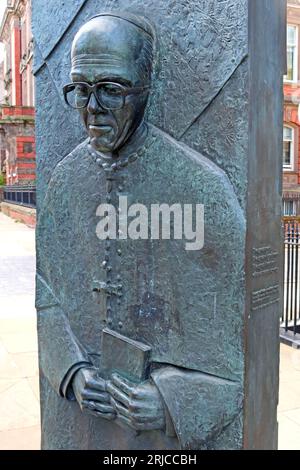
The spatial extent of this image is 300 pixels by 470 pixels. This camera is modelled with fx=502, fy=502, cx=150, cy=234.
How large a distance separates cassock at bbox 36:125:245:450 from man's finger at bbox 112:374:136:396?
8 cm

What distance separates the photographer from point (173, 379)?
1713 millimetres

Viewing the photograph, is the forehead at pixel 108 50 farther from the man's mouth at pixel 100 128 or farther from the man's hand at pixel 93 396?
the man's hand at pixel 93 396

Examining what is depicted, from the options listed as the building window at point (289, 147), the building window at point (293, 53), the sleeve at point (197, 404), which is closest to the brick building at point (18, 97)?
the building window at point (293, 53)

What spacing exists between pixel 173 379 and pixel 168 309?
0.78 feet

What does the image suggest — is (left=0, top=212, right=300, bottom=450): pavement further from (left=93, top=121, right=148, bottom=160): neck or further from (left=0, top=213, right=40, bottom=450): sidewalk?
(left=93, top=121, right=148, bottom=160): neck

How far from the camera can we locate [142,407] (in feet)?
5.60

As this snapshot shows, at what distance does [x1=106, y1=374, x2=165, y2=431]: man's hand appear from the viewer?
1707 millimetres

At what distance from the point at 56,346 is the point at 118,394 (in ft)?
1.42

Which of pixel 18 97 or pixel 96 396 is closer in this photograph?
pixel 96 396

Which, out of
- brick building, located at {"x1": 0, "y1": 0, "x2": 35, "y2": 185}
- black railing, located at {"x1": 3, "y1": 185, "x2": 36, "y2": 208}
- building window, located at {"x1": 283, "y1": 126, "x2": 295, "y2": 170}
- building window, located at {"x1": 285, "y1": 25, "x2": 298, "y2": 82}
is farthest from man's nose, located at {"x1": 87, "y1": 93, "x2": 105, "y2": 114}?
brick building, located at {"x1": 0, "y1": 0, "x2": 35, "y2": 185}

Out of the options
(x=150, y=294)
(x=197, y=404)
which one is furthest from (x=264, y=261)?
(x=197, y=404)

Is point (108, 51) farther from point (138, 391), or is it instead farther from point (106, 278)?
point (138, 391)

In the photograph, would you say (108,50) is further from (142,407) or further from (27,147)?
(27,147)
